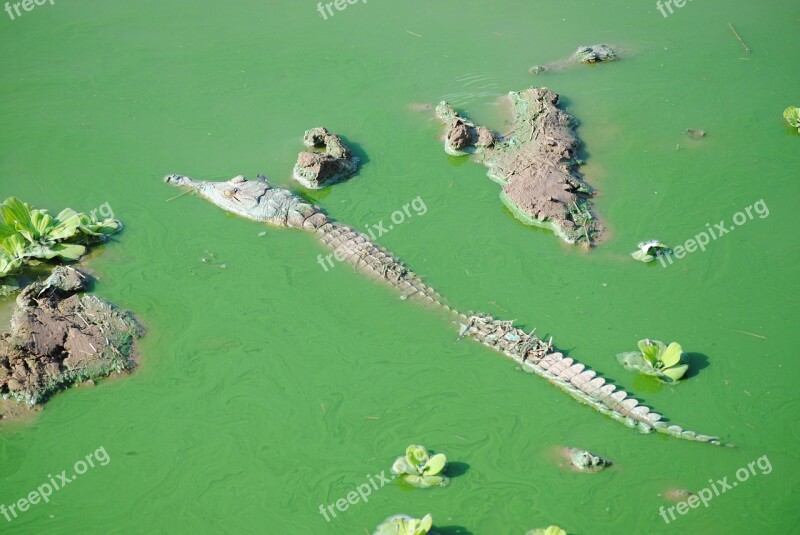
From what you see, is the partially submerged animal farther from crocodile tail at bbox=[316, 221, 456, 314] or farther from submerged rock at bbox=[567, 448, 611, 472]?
submerged rock at bbox=[567, 448, 611, 472]

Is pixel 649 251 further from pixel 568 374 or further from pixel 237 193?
pixel 237 193

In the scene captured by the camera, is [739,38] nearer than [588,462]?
No

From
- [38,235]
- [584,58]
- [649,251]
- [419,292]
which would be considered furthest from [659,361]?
[38,235]

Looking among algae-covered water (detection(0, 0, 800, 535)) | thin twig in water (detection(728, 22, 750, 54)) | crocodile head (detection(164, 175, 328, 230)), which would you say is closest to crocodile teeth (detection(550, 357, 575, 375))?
algae-covered water (detection(0, 0, 800, 535))

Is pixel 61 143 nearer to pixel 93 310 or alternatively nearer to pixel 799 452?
pixel 93 310

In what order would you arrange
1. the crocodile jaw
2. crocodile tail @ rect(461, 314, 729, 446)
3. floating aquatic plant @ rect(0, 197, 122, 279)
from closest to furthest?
crocodile tail @ rect(461, 314, 729, 446)
floating aquatic plant @ rect(0, 197, 122, 279)
the crocodile jaw

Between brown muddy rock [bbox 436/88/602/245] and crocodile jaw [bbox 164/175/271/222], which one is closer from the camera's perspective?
brown muddy rock [bbox 436/88/602/245]

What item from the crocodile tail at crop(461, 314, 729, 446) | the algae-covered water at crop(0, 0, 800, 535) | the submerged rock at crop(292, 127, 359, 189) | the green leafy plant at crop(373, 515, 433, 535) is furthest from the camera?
the submerged rock at crop(292, 127, 359, 189)

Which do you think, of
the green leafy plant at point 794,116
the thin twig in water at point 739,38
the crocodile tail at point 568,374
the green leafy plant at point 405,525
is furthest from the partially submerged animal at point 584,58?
the green leafy plant at point 405,525
